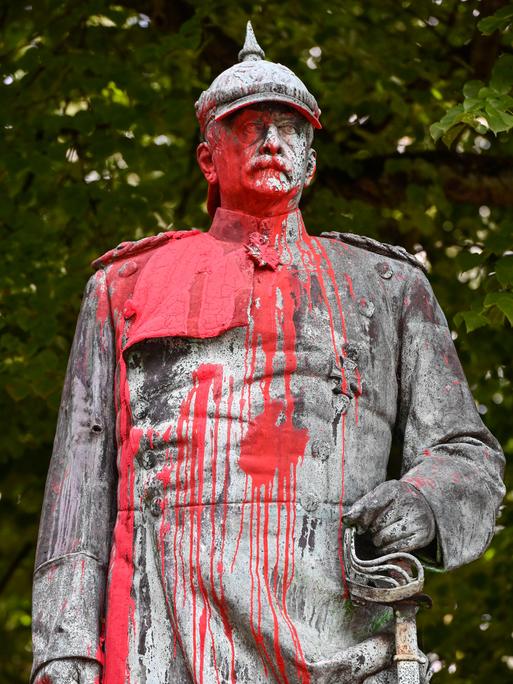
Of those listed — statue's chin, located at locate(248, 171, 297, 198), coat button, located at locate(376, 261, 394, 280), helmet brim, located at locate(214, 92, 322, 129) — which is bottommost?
coat button, located at locate(376, 261, 394, 280)

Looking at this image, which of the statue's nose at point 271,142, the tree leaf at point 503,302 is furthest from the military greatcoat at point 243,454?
the tree leaf at point 503,302

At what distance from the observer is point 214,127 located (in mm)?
6508

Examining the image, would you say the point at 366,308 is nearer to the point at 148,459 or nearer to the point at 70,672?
the point at 148,459

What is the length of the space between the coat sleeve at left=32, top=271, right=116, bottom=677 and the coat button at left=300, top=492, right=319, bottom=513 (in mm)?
702

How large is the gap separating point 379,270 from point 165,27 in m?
5.35

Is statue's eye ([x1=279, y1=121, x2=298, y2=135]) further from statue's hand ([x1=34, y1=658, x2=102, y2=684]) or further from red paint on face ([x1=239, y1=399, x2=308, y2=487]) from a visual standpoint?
statue's hand ([x1=34, y1=658, x2=102, y2=684])

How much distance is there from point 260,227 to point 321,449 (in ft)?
2.87

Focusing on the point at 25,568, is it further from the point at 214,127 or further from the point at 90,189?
the point at 214,127

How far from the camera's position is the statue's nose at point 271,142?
6320mm

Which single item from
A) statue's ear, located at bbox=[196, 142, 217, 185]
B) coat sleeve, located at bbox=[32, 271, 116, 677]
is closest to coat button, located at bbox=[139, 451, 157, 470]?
coat sleeve, located at bbox=[32, 271, 116, 677]

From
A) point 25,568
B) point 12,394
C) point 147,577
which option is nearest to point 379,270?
point 147,577

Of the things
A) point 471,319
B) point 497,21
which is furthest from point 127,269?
point 497,21

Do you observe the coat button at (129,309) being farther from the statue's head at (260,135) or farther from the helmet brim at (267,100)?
the helmet brim at (267,100)

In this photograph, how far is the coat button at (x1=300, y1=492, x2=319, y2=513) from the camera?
19.4 ft
